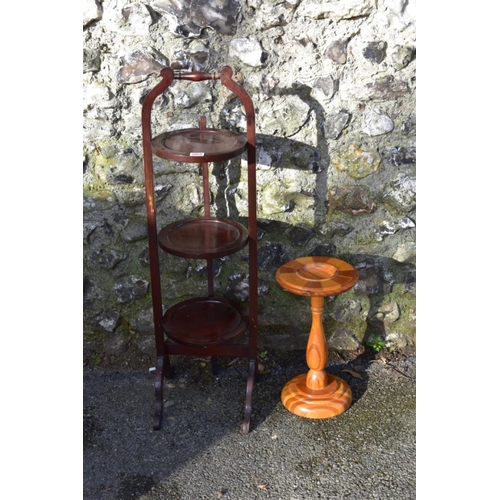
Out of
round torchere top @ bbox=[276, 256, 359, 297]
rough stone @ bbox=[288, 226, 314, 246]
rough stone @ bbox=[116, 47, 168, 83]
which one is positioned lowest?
round torchere top @ bbox=[276, 256, 359, 297]

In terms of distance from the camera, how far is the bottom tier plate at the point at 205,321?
3.74 meters

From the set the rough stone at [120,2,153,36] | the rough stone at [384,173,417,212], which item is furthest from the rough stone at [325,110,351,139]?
the rough stone at [120,2,153,36]

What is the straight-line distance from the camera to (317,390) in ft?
12.5

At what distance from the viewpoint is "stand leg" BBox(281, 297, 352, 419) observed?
3.74m

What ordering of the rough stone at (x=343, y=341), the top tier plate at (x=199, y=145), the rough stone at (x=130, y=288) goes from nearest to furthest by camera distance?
the top tier plate at (x=199, y=145) → the rough stone at (x=130, y=288) → the rough stone at (x=343, y=341)

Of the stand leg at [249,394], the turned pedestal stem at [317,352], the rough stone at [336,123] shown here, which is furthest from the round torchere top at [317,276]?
the rough stone at [336,123]

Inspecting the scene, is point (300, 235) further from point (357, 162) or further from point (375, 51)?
point (375, 51)

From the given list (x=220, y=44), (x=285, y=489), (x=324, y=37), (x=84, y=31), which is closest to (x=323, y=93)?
(x=324, y=37)

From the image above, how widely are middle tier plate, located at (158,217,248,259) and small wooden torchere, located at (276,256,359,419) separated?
27cm

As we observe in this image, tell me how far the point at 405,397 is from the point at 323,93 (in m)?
1.53

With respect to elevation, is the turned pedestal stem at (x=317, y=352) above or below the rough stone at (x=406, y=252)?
below

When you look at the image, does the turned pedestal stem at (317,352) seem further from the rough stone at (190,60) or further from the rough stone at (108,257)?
the rough stone at (190,60)

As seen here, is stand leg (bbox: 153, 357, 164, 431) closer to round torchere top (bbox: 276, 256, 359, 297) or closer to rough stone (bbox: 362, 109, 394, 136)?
round torchere top (bbox: 276, 256, 359, 297)

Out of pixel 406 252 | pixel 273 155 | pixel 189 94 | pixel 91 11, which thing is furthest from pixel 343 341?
pixel 91 11
